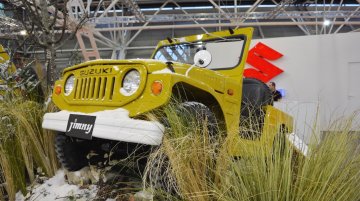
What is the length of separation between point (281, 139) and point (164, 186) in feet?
2.22

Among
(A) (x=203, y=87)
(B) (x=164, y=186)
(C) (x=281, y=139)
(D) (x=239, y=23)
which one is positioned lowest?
(B) (x=164, y=186)

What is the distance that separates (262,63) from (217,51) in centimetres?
557

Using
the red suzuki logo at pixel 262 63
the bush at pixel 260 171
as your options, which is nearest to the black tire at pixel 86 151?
the bush at pixel 260 171

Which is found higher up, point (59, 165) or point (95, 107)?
point (95, 107)

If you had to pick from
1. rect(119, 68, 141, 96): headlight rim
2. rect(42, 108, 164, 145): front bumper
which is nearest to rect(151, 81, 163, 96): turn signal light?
rect(119, 68, 141, 96): headlight rim

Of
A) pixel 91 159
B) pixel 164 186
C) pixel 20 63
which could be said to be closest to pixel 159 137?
pixel 164 186

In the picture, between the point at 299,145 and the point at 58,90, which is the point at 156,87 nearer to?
the point at 299,145

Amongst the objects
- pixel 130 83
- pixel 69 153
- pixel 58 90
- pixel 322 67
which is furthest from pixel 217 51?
pixel 322 67

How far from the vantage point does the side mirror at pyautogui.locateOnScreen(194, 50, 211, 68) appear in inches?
125

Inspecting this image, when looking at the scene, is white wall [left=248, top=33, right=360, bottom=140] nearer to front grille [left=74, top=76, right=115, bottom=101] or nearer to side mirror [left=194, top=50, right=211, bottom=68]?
side mirror [left=194, top=50, right=211, bottom=68]

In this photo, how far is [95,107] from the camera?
2.29 m

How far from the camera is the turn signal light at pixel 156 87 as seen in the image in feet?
6.69

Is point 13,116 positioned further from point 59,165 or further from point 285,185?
point 285,185

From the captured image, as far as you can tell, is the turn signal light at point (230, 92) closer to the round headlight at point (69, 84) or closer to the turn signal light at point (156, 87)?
the turn signal light at point (156, 87)
